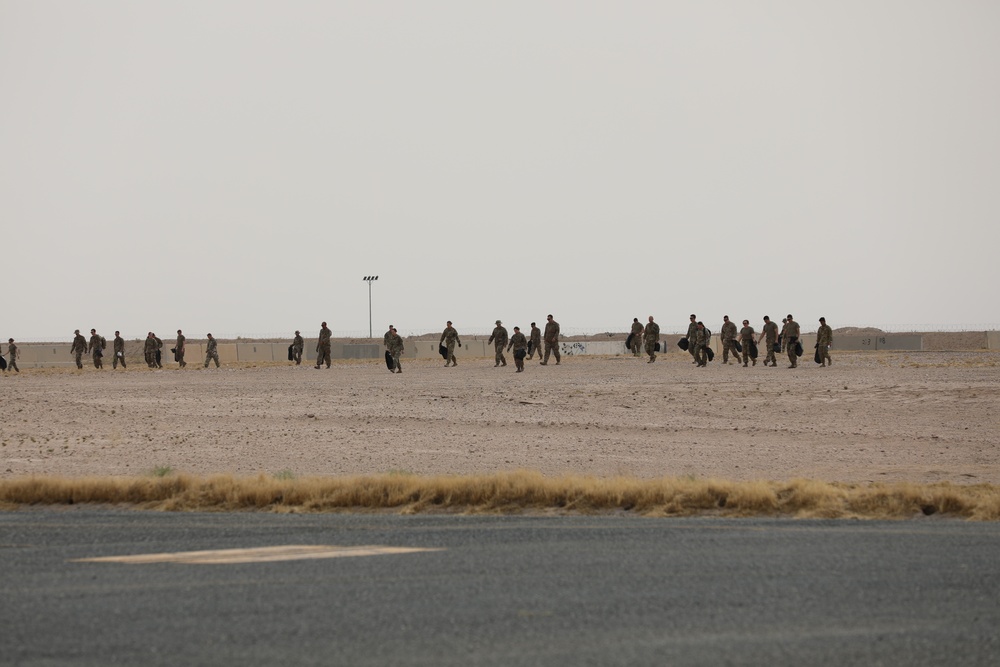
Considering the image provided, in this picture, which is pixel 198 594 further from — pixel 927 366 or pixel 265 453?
pixel 927 366

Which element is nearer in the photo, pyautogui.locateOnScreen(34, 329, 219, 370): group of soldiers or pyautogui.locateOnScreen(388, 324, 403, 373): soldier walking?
pyautogui.locateOnScreen(388, 324, 403, 373): soldier walking

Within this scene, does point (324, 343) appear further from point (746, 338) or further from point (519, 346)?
point (746, 338)

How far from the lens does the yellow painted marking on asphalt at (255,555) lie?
8.91 metres

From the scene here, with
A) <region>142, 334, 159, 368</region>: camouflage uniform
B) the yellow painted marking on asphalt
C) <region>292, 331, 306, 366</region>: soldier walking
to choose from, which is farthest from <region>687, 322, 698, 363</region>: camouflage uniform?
the yellow painted marking on asphalt

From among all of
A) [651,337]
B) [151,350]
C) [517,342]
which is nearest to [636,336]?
[651,337]

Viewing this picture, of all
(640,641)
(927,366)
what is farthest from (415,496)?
(927,366)

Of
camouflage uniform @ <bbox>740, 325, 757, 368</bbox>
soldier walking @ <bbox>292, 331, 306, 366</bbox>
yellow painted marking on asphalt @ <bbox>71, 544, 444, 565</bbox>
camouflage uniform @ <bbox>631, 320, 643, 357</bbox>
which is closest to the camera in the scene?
yellow painted marking on asphalt @ <bbox>71, 544, 444, 565</bbox>

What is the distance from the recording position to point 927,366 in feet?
122

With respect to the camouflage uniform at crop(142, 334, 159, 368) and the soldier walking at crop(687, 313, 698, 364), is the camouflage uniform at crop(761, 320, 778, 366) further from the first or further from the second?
the camouflage uniform at crop(142, 334, 159, 368)

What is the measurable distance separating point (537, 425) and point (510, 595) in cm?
1547

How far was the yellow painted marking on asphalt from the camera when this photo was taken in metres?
8.91

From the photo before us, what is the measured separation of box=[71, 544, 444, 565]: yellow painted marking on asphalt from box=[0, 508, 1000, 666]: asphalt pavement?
2.2 inches

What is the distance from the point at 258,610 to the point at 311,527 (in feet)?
13.6

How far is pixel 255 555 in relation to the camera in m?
9.16
